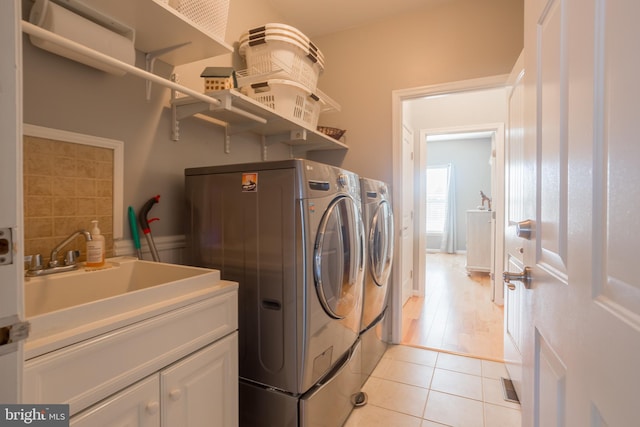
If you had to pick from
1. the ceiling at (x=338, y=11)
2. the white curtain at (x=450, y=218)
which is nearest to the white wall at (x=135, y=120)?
the ceiling at (x=338, y=11)

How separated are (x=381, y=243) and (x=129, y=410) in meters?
1.70

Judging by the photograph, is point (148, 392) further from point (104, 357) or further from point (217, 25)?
point (217, 25)

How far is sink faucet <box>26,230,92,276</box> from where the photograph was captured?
3.31 ft

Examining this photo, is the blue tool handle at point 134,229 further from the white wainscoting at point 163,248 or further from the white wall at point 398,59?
the white wall at point 398,59

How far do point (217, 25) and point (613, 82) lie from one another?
1472 mm

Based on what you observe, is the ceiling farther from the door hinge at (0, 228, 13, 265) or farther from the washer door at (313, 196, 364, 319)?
the door hinge at (0, 228, 13, 265)

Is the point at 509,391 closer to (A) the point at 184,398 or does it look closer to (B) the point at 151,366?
(A) the point at 184,398

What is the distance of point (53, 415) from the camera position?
61cm

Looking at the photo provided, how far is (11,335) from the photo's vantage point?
0.44 metres

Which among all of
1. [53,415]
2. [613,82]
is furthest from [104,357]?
[613,82]

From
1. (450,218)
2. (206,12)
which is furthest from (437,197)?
(206,12)

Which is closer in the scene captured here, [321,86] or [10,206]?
[10,206]

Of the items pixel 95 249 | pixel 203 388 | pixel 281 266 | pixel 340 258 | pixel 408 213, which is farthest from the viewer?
pixel 408 213

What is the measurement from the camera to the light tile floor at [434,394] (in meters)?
1.68
